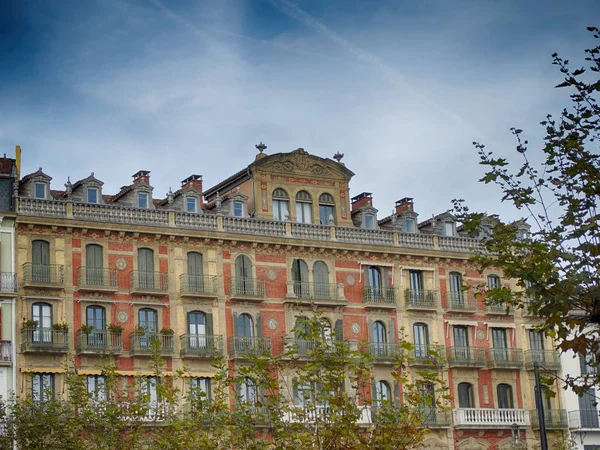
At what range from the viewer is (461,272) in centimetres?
6078

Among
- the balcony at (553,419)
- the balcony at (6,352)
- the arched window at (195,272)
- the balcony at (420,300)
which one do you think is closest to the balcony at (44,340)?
the balcony at (6,352)

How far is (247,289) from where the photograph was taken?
55.0 metres

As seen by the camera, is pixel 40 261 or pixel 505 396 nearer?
pixel 40 261

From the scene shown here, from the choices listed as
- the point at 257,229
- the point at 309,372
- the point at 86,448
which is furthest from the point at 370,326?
the point at 309,372

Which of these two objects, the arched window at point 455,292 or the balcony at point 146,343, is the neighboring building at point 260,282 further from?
the arched window at point 455,292

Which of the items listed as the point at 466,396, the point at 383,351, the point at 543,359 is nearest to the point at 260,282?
the point at 383,351

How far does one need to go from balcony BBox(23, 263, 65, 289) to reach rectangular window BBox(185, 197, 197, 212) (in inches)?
268

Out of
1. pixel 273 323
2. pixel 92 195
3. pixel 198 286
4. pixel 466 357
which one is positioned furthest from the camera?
pixel 466 357

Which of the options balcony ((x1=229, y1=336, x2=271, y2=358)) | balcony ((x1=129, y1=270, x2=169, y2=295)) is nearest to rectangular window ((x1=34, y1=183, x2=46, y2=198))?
balcony ((x1=129, y1=270, x2=169, y2=295))

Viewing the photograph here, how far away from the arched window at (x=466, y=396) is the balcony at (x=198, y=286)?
13545 millimetres

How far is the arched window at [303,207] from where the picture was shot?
58000 millimetres

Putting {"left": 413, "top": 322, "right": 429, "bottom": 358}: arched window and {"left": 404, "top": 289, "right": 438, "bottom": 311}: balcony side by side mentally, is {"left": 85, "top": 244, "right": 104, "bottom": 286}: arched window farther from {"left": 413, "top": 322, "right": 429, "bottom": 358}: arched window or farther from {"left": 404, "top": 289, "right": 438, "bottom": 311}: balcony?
{"left": 413, "top": 322, "right": 429, "bottom": 358}: arched window

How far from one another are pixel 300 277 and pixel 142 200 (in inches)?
323

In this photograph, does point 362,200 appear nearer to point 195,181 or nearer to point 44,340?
point 195,181
